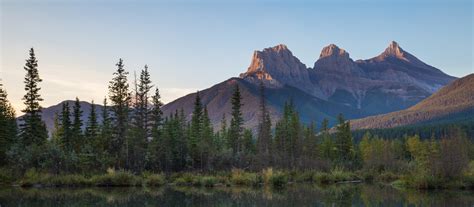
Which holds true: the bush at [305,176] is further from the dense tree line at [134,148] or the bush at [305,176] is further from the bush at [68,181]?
the bush at [68,181]

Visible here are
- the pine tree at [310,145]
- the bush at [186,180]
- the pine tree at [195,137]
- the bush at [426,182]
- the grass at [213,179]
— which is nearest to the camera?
the bush at [426,182]

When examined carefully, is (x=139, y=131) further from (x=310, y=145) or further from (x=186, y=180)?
(x=310, y=145)

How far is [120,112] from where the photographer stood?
5484 cm

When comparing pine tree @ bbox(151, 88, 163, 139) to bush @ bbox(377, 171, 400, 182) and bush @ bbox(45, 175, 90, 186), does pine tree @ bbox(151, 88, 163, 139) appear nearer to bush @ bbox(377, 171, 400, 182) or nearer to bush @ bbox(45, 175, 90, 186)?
bush @ bbox(45, 175, 90, 186)

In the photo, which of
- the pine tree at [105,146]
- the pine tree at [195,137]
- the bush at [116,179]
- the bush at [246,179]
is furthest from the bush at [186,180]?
the pine tree at [195,137]

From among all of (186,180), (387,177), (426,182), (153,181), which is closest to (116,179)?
(153,181)

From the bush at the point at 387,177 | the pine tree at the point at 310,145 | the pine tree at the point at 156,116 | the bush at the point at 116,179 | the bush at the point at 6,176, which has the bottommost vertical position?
the bush at the point at 387,177

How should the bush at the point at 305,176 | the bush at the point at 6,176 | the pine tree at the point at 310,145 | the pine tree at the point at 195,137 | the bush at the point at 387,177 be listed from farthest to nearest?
the pine tree at the point at 310,145 → the pine tree at the point at 195,137 → the bush at the point at 387,177 → the bush at the point at 305,176 → the bush at the point at 6,176

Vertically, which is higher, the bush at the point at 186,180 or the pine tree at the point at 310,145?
the pine tree at the point at 310,145

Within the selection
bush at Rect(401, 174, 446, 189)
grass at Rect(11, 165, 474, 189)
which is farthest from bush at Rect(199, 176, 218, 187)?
bush at Rect(401, 174, 446, 189)

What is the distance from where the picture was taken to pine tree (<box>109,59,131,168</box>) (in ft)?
169

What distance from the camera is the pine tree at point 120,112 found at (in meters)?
51.5

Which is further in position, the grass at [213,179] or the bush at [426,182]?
the grass at [213,179]

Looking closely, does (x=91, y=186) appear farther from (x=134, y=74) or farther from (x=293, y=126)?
(x=293, y=126)
